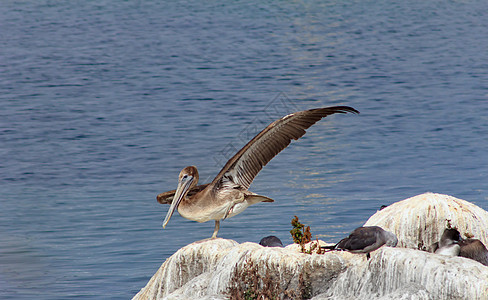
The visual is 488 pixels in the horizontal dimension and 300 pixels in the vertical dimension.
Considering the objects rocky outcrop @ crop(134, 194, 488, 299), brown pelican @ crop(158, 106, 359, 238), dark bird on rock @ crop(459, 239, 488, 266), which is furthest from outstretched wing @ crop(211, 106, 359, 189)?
dark bird on rock @ crop(459, 239, 488, 266)

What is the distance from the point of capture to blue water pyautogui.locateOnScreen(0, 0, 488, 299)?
15844 millimetres

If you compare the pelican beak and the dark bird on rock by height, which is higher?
the pelican beak

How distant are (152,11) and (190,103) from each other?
2508 centimetres

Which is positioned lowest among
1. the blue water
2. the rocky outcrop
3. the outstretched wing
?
the rocky outcrop

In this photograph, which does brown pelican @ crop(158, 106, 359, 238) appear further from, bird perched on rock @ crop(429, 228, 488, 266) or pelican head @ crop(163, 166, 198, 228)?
bird perched on rock @ crop(429, 228, 488, 266)

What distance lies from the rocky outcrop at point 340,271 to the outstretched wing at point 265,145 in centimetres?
83

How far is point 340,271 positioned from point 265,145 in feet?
5.67

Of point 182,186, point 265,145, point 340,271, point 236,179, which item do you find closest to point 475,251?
point 340,271

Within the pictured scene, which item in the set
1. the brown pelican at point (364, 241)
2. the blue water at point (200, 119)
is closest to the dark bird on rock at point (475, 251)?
the brown pelican at point (364, 241)

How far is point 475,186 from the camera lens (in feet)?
60.1

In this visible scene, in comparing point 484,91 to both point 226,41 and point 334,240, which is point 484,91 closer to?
point 226,41

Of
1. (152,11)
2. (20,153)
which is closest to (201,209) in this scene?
(20,153)

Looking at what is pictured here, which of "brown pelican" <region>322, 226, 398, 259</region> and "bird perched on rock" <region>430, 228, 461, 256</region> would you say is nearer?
"brown pelican" <region>322, 226, 398, 259</region>

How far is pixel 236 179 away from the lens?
32.7ft
